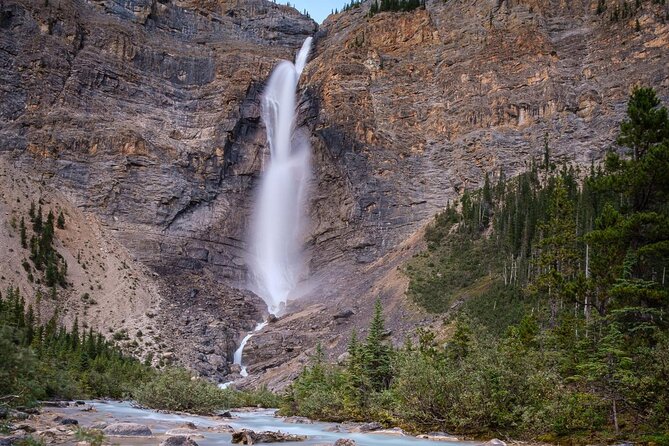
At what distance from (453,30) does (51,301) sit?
7442 centimetres

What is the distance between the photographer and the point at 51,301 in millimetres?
62031

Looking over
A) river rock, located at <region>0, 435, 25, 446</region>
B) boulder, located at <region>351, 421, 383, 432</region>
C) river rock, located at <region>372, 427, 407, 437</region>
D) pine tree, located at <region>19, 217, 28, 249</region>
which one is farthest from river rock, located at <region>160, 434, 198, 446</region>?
pine tree, located at <region>19, 217, 28, 249</region>

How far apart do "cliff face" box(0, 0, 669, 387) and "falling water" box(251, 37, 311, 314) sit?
232 cm

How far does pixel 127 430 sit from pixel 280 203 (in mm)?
72061

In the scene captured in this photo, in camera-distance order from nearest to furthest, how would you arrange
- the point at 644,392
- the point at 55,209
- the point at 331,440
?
the point at 644,392 < the point at 331,440 < the point at 55,209

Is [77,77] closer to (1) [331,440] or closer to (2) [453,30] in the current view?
(2) [453,30]

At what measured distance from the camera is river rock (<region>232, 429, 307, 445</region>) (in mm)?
19266

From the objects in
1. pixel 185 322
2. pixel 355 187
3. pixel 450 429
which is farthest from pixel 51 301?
pixel 450 429

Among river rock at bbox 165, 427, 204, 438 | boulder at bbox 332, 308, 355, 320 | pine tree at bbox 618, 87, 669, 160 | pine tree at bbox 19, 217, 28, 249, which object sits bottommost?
river rock at bbox 165, 427, 204, 438

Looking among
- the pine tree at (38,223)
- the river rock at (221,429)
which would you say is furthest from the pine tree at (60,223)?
the river rock at (221,429)

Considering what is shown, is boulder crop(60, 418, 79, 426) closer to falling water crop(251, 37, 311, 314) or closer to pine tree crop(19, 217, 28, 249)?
pine tree crop(19, 217, 28, 249)

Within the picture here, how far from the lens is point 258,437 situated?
20188 mm

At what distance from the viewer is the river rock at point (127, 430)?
18797 millimetres

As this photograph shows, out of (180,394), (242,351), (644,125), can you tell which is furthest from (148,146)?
(644,125)
